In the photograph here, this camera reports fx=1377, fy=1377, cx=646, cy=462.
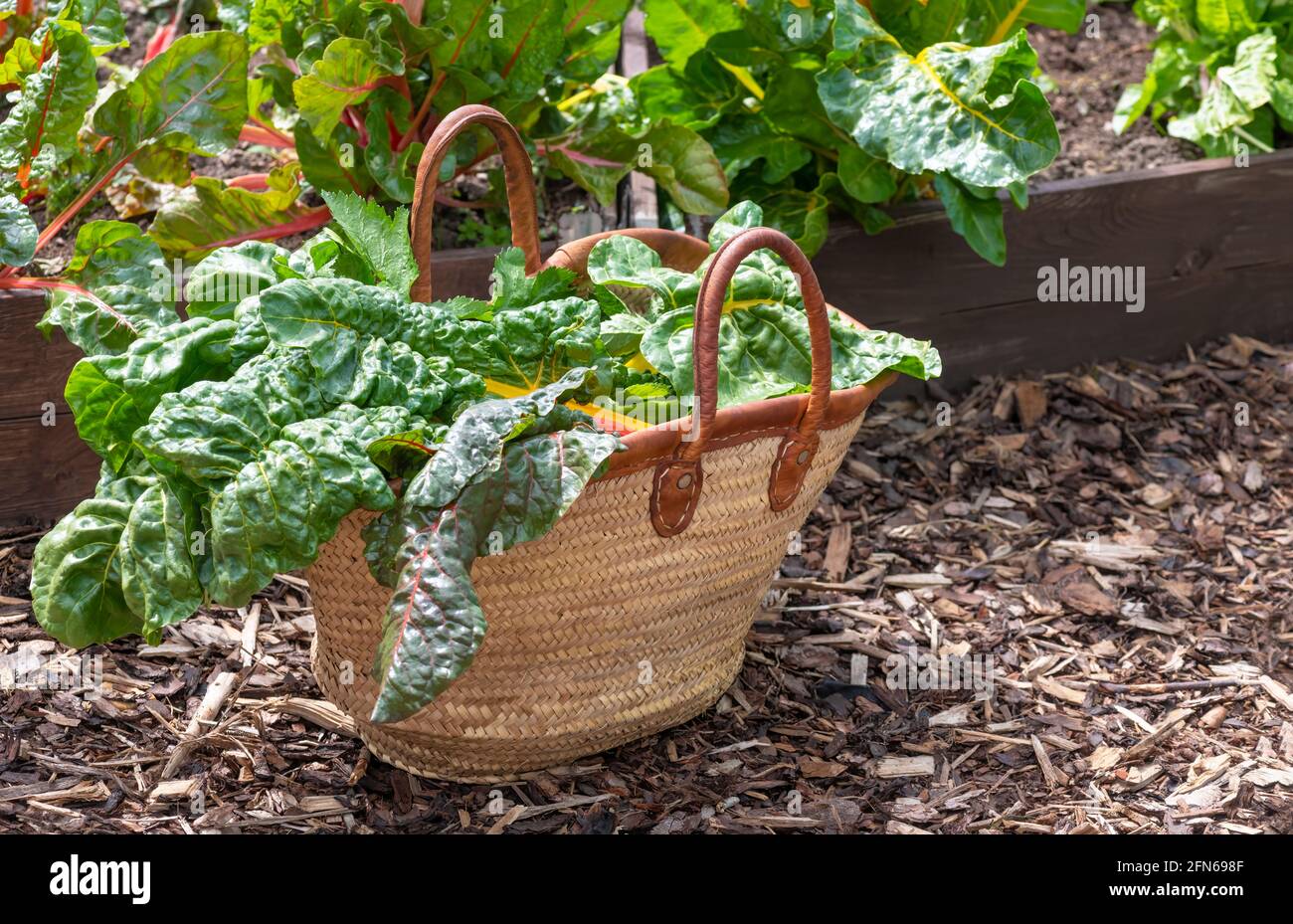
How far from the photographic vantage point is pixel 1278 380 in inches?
124

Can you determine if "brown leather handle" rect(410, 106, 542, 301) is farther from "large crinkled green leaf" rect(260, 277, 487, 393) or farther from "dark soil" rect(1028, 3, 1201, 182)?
"dark soil" rect(1028, 3, 1201, 182)

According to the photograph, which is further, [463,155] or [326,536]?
[463,155]

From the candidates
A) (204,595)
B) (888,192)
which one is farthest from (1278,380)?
(204,595)

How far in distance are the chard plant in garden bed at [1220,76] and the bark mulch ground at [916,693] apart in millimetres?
722

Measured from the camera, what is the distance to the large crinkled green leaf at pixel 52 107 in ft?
7.63

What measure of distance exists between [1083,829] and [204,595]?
129 cm

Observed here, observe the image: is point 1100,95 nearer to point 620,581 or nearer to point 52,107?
point 620,581

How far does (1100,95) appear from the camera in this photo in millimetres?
3664

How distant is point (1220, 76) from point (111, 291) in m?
2.49

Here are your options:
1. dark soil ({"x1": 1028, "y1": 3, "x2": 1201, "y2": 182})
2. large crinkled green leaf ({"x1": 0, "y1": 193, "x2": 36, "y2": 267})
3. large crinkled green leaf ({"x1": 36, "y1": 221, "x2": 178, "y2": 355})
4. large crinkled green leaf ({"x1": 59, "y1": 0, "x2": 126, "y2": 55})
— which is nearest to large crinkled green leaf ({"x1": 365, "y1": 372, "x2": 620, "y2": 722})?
large crinkled green leaf ({"x1": 36, "y1": 221, "x2": 178, "y2": 355})

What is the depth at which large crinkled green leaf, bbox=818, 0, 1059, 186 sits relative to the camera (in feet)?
7.91

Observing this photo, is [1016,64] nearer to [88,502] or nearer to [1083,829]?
[1083,829]

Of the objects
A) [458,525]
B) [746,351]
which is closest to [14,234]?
[458,525]

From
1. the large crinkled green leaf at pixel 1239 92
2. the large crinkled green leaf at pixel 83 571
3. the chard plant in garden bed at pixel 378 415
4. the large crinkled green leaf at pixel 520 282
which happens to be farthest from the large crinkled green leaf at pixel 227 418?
the large crinkled green leaf at pixel 1239 92
